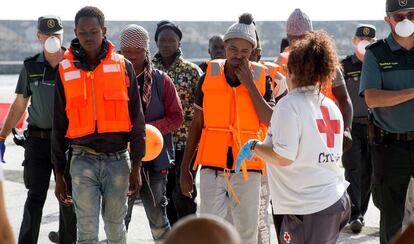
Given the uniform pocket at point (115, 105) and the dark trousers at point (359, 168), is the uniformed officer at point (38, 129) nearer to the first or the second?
the uniform pocket at point (115, 105)

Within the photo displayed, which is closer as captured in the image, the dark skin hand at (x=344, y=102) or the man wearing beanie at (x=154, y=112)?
the dark skin hand at (x=344, y=102)

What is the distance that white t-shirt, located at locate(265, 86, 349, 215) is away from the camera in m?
4.71

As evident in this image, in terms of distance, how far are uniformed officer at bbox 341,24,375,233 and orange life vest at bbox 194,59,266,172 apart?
320 cm

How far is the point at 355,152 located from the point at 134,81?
3786mm

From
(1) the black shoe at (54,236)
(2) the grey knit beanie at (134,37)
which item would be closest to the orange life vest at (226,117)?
(2) the grey knit beanie at (134,37)

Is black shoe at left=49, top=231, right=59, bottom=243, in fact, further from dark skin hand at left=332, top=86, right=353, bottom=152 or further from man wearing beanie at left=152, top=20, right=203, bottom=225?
dark skin hand at left=332, top=86, right=353, bottom=152

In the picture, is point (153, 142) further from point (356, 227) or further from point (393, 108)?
point (356, 227)

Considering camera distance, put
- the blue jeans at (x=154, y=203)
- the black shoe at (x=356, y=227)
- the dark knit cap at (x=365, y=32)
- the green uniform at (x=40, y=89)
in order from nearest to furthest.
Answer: the blue jeans at (x=154, y=203)
the green uniform at (x=40, y=89)
the black shoe at (x=356, y=227)
the dark knit cap at (x=365, y=32)

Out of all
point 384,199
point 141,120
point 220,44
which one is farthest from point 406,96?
point 220,44

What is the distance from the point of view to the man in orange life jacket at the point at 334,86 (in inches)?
235

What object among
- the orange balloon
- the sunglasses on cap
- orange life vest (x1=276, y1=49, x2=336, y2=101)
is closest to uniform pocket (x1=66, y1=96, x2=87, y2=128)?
the orange balloon

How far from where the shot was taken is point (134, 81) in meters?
6.10

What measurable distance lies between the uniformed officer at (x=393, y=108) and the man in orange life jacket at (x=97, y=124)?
1681 millimetres

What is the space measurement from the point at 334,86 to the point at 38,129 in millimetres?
2463
